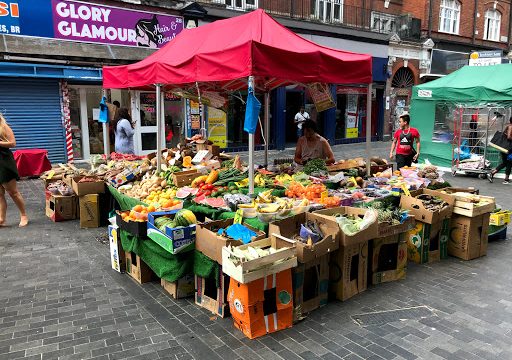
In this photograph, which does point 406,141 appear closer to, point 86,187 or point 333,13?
point 86,187

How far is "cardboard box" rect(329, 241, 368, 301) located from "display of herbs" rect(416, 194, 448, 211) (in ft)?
4.74

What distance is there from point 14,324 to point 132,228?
149cm

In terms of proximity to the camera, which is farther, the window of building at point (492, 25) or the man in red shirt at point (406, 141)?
the window of building at point (492, 25)

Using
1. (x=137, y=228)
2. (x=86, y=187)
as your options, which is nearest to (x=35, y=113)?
(x=86, y=187)

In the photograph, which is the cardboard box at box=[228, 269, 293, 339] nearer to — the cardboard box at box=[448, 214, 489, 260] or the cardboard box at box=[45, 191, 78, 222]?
the cardboard box at box=[448, 214, 489, 260]

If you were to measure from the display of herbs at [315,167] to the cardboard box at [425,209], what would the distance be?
1551mm

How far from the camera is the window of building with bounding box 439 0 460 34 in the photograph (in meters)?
23.4

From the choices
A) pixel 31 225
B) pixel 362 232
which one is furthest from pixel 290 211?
pixel 31 225

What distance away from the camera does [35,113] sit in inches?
488

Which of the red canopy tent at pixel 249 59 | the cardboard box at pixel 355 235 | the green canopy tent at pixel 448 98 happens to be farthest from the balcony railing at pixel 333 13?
the cardboard box at pixel 355 235

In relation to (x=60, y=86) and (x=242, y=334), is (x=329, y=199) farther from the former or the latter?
(x=60, y=86)

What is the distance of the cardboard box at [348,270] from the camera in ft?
14.8

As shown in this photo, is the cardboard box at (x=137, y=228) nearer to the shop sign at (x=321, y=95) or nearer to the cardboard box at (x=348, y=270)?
the cardboard box at (x=348, y=270)

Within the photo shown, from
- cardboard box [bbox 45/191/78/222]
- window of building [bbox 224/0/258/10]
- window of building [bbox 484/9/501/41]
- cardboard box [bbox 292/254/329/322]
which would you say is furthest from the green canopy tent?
window of building [bbox 484/9/501/41]
